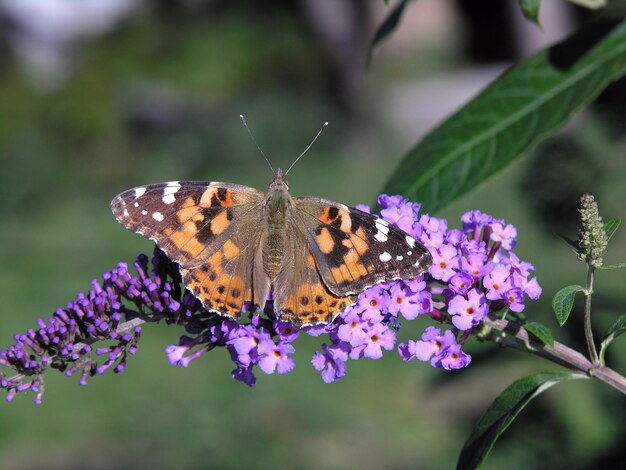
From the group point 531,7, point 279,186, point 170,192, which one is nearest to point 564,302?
point 531,7

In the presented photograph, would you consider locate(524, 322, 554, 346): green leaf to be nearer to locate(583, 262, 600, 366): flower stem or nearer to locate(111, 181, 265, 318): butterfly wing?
locate(583, 262, 600, 366): flower stem

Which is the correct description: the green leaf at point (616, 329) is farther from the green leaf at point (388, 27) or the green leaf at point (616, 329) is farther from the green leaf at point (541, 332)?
the green leaf at point (388, 27)

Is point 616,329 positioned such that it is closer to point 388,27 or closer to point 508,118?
point 508,118

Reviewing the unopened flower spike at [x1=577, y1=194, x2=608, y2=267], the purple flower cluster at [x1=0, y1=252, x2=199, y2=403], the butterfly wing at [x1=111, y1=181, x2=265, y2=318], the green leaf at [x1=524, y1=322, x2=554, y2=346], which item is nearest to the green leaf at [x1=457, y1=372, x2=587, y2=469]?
the green leaf at [x1=524, y1=322, x2=554, y2=346]

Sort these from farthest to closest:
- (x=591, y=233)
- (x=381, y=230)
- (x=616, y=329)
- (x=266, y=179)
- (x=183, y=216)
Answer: (x=266, y=179), (x=183, y=216), (x=381, y=230), (x=616, y=329), (x=591, y=233)

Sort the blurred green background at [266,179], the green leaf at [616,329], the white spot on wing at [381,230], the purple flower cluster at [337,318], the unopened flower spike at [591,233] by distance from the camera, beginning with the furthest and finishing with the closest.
A: the blurred green background at [266,179]
the white spot on wing at [381,230]
the purple flower cluster at [337,318]
the green leaf at [616,329]
the unopened flower spike at [591,233]

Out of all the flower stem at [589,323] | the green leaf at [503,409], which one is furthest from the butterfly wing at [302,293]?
the flower stem at [589,323]

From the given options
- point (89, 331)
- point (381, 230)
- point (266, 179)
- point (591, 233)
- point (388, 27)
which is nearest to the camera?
point (591, 233)
